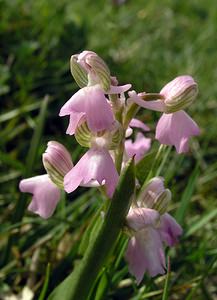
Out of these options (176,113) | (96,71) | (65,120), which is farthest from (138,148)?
(65,120)

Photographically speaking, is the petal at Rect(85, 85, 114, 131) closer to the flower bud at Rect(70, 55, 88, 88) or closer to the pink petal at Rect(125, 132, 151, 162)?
the flower bud at Rect(70, 55, 88, 88)

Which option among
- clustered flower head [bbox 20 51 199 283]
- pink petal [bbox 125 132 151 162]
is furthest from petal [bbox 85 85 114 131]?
pink petal [bbox 125 132 151 162]

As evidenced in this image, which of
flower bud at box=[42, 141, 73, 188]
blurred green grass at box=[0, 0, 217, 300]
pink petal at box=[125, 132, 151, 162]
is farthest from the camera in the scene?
blurred green grass at box=[0, 0, 217, 300]

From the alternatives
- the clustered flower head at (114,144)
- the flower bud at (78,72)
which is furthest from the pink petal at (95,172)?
the flower bud at (78,72)

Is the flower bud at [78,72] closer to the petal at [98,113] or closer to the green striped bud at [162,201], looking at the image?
the petal at [98,113]

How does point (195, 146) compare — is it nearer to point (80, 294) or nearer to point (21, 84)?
point (21, 84)

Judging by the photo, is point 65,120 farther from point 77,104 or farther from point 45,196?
point 77,104
